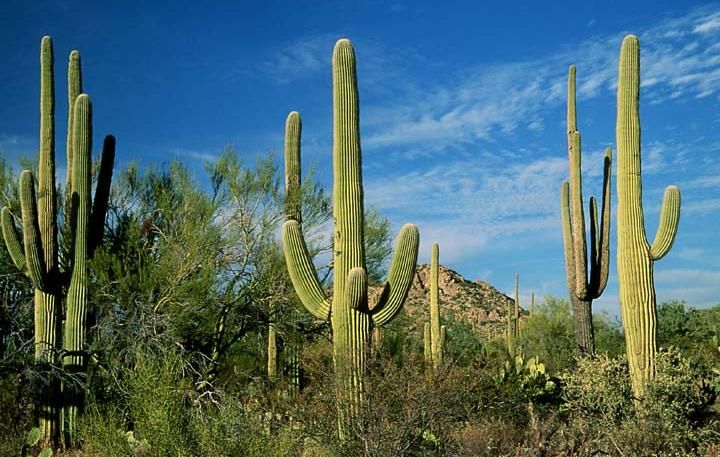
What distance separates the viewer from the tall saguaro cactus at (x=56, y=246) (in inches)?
500

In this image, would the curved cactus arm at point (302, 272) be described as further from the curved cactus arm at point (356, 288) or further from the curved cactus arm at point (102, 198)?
the curved cactus arm at point (102, 198)

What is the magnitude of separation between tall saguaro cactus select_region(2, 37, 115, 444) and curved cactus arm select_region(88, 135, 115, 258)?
16mm

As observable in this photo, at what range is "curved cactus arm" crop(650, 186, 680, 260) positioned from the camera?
Result: 1253 cm

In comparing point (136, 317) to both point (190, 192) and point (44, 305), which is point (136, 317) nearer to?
point (44, 305)

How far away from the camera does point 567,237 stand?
16.0 metres

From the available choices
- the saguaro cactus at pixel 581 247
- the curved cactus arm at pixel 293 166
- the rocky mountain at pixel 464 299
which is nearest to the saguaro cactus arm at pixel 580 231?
the saguaro cactus at pixel 581 247

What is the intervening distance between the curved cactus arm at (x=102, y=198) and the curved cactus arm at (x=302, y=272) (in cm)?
408

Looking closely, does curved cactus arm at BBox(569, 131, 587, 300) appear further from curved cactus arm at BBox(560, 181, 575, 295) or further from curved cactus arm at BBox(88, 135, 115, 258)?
curved cactus arm at BBox(88, 135, 115, 258)

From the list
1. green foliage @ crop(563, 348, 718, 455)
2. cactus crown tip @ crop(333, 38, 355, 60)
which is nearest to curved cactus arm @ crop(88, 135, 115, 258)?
cactus crown tip @ crop(333, 38, 355, 60)

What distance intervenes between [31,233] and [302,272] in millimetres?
4387

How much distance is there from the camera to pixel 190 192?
16.0m

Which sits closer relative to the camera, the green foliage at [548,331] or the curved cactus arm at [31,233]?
the curved cactus arm at [31,233]

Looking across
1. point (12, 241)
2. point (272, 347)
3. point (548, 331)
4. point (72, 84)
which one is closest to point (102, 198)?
point (12, 241)

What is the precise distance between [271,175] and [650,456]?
9.22m
